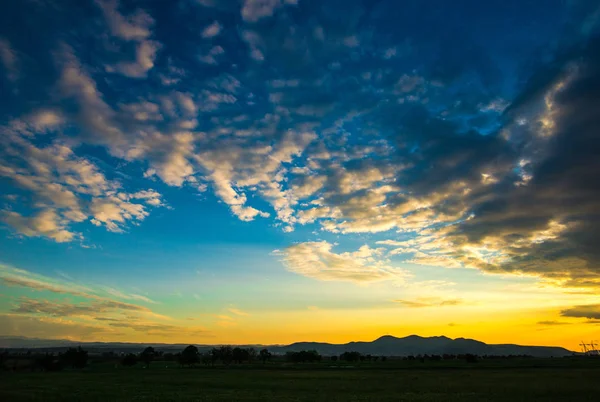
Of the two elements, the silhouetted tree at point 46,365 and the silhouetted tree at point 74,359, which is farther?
the silhouetted tree at point 74,359

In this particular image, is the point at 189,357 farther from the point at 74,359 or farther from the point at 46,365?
the point at 46,365

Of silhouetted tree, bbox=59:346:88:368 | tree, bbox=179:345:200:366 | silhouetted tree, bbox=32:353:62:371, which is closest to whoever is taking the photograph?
silhouetted tree, bbox=32:353:62:371

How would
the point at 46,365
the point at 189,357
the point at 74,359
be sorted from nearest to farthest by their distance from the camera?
1. the point at 46,365
2. the point at 74,359
3. the point at 189,357

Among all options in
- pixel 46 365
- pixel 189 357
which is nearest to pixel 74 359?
pixel 46 365

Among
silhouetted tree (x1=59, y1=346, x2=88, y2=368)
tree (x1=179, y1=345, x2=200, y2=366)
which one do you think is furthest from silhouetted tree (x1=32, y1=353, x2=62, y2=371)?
tree (x1=179, y1=345, x2=200, y2=366)

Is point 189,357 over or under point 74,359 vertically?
over

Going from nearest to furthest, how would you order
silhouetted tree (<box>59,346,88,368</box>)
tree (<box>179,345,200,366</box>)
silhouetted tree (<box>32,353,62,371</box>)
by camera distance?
silhouetted tree (<box>32,353,62,371</box>) → silhouetted tree (<box>59,346,88,368</box>) → tree (<box>179,345,200,366</box>)

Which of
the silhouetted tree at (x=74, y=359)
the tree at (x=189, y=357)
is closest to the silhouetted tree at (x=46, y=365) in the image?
the silhouetted tree at (x=74, y=359)

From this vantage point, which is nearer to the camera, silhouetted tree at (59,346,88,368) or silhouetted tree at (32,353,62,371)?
silhouetted tree at (32,353,62,371)

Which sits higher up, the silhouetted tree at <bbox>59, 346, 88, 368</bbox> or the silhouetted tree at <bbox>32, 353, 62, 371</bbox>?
the silhouetted tree at <bbox>59, 346, 88, 368</bbox>

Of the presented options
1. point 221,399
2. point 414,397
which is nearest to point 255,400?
point 221,399

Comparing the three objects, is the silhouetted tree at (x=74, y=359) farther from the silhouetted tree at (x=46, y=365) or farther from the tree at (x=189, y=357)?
the tree at (x=189, y=357)

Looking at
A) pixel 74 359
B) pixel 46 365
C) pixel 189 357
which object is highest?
pixel 189 357

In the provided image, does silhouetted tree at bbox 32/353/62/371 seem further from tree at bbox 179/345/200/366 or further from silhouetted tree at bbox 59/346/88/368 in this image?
tree at bbox 179/345/200/366
